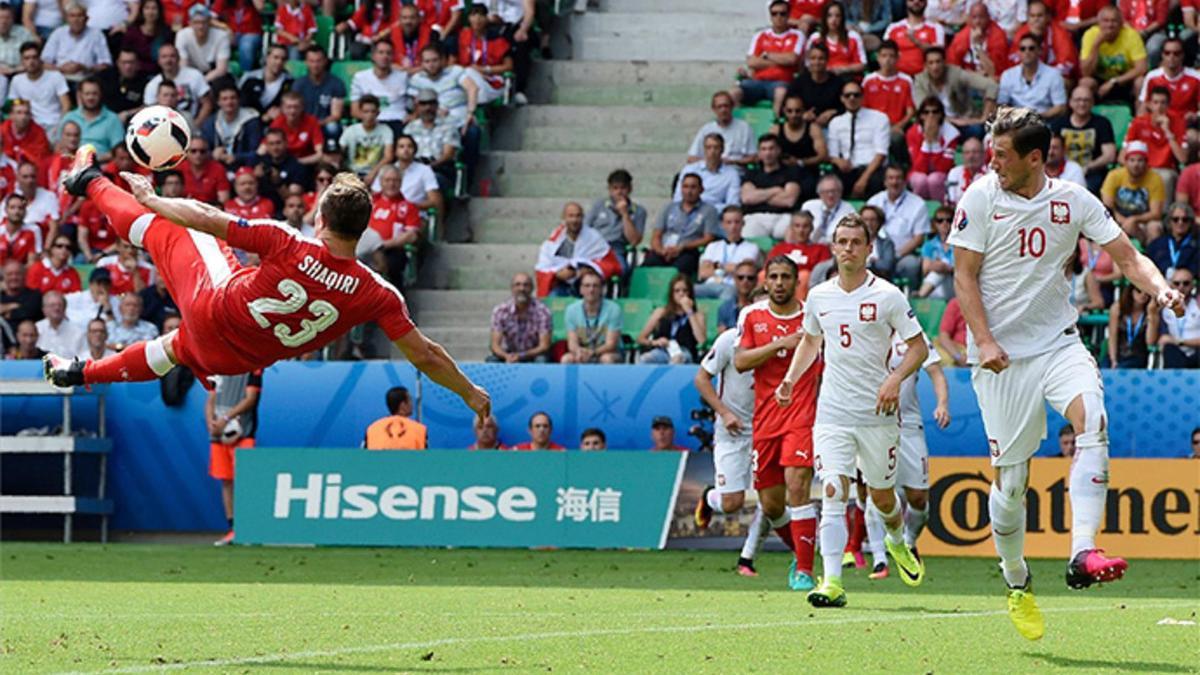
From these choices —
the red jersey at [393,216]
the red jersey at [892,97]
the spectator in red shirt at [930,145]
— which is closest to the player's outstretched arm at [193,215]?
the red jersey at [393,216]

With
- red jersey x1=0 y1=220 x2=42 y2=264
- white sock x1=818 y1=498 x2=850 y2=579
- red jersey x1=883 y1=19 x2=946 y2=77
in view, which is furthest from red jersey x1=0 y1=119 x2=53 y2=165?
white sock x1=818 y1=498 x2=850 y2=579

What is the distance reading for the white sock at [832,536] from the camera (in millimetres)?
12375

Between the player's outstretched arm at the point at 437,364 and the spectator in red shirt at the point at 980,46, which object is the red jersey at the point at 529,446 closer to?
the spectator in red shirt at the point at 980,46

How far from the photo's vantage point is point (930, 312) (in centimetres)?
2067

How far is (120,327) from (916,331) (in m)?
11.1

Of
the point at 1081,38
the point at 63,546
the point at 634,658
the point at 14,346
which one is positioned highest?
the point at 1081,38

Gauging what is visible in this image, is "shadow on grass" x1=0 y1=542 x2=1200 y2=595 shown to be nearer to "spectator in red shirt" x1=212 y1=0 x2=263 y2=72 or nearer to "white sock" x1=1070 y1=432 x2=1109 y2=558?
"white sock" x1=1070 y1=432 x2=1109 y2=558

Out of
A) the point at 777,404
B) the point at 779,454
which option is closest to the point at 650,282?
the point at 779,454

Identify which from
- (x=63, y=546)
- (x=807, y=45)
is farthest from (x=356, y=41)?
(x=63, y=546)

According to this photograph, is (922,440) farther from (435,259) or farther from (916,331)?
(435,259)

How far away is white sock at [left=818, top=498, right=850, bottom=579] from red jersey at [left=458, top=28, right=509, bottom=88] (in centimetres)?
1328

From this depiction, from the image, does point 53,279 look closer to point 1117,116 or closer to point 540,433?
point 540,433

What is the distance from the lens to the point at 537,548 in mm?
19812

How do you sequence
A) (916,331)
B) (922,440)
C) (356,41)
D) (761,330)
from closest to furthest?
(916,331)
(761,330)
(922,440)
(356,41)
